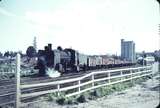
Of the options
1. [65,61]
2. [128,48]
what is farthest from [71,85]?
[65,61]

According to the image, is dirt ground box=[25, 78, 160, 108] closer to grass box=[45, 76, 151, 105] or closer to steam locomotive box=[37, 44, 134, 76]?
grass box=[45, 76, 151, 105]

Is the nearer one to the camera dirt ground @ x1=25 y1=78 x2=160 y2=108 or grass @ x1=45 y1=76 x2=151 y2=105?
A: dirt ground @ x1=25 y1=78 x2=160 y2=108

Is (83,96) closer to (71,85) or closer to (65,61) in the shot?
(71,85)

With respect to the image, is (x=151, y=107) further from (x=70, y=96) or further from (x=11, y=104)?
(x=11, y=104)

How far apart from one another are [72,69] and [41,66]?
2.32 m

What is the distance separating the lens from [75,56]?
59.2 ft

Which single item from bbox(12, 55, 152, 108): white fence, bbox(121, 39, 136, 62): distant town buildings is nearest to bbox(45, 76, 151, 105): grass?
bbox(12, 55, 152, 108): white fence

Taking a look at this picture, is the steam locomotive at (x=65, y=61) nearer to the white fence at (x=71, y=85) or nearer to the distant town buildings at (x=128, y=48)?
the distant town buildings at (x=128, y=48)

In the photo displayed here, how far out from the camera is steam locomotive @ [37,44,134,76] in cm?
1653

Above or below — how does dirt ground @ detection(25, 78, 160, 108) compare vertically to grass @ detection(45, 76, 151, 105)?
below

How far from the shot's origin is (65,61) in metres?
17.2

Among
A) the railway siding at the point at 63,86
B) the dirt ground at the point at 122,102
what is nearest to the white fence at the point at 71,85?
the railway siding at the point at 63,86

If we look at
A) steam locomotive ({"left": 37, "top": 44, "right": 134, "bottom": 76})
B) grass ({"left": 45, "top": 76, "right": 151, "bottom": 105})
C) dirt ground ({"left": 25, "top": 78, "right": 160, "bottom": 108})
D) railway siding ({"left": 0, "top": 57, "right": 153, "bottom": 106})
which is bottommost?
dirt ground ({"left": 25, "top": 78, "right": 160, "bottom": 108})

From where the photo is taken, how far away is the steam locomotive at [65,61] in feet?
54.2
